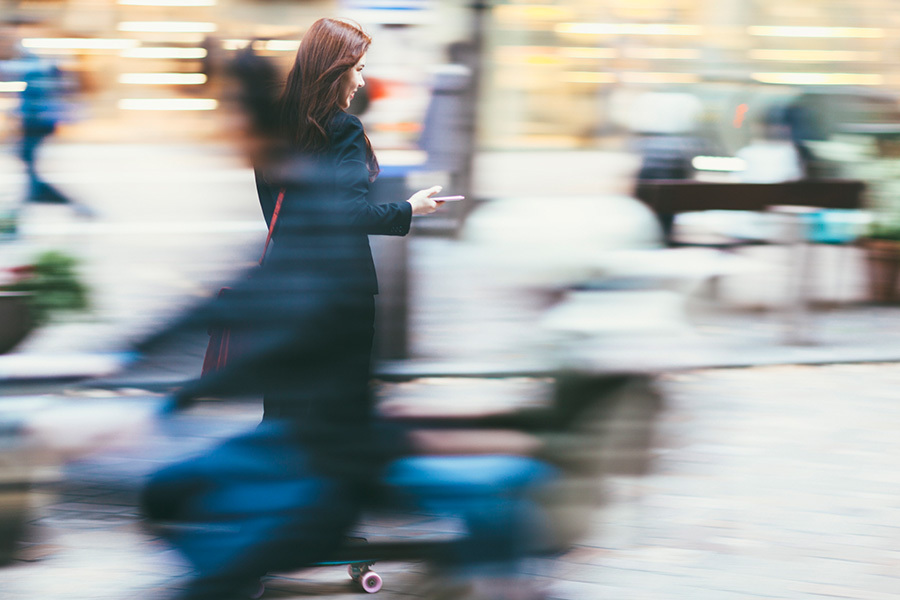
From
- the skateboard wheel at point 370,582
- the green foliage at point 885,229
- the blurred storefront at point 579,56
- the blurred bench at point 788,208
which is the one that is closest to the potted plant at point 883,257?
the green foliage at point 885,229

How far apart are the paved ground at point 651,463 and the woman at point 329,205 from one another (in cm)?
14

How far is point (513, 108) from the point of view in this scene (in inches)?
450

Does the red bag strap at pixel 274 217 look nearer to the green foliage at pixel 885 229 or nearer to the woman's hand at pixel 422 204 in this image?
the woman's hand at pixel 422 204

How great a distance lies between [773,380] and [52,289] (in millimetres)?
3546

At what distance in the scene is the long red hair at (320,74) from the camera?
2.33m

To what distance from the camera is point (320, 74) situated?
7.74 ft

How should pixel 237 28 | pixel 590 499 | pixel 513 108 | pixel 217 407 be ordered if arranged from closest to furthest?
pixel 217 407 → pixel 590 499 → pixel 237 28 → pixel 513 108

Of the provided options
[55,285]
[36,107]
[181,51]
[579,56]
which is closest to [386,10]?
[55,285]

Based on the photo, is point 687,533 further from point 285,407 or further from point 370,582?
point 285,407

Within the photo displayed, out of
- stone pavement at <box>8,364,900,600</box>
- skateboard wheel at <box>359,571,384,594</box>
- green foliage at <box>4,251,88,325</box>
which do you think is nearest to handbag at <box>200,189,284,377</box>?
stone pavement at <box>8,364,900,600</box>

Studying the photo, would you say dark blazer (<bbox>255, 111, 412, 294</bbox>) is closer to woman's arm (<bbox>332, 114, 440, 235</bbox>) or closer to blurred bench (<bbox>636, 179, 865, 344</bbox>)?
woman's arm (<bbox>332, 114, 440, 235</bbox>)

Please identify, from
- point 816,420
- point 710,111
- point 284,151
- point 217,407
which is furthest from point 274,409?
point 710,111

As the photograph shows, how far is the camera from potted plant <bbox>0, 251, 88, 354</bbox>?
3971 mm

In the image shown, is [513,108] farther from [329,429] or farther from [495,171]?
[329,429]
